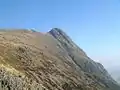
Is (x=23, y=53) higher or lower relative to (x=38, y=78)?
higher

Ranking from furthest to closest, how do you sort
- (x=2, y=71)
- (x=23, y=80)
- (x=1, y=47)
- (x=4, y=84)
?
(x=1, y=47), (x=23, y=80), (x=2, y=71), (x=4, y=84)

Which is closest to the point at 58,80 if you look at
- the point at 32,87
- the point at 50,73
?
the point at 50,73

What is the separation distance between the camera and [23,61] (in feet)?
602

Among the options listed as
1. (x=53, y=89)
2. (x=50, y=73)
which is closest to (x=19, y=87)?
(x=53, y=89)

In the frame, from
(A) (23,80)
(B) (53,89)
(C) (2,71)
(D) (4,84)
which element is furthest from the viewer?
(B) (53,89)

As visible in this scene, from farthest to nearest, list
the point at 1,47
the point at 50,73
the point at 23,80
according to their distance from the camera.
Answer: the point at 50,73
the point at 1,47
the point at 23,80

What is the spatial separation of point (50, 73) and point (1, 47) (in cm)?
3806

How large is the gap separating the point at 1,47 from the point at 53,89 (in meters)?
44.7

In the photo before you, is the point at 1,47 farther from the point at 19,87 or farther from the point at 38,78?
the point at 19,87

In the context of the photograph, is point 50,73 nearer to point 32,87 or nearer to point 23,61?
point 23,61

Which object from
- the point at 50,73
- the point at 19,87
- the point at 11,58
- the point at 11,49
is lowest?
the point at 19,87

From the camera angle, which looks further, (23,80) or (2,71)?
(23,80)

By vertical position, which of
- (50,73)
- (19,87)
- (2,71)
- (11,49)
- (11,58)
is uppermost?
(11,49)

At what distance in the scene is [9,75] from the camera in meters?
98.4
